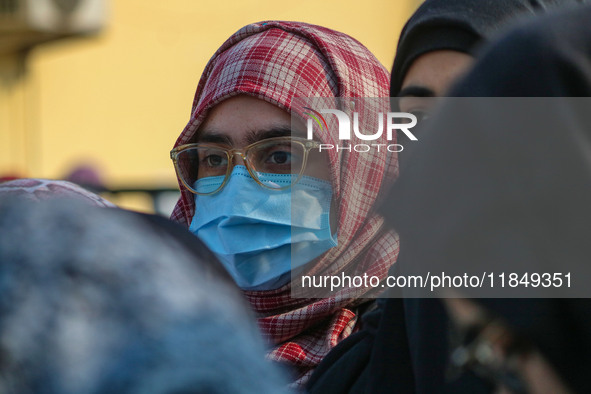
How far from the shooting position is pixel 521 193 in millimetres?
620

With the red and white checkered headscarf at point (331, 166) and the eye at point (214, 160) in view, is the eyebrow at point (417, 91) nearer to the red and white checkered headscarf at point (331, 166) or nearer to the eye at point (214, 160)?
the red and white checkered headscarf at point (331, 166)

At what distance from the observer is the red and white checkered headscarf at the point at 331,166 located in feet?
5.46

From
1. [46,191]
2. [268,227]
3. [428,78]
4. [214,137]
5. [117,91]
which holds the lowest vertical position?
[268,227]

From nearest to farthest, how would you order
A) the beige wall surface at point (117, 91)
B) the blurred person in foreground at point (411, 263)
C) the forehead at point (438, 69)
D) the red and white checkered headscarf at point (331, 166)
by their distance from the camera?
the blurred person in foreground at point (411, 263) < the forehead at point (438, 69) < the red and white checkered headscarf at point (331, 166) < the beige wall surface at point (117, 91)

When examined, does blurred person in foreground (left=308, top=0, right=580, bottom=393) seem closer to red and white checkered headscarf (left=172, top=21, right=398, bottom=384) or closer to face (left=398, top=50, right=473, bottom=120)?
face (left=398, top=50, right=473, bottom=120)

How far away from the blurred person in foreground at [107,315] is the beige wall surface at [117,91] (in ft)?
19.4

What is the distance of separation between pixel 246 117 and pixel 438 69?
0.53 metres

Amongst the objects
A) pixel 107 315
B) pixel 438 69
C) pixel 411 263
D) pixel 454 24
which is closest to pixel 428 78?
pixel 438 69

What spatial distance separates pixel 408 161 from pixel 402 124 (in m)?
0.96

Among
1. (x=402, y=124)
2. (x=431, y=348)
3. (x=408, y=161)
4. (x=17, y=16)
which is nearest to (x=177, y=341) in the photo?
(x=408, y=161)

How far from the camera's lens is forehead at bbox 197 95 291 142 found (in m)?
1.79

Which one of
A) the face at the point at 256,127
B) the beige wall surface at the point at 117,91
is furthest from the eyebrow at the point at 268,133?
the beige wall surface at the point at 117,91

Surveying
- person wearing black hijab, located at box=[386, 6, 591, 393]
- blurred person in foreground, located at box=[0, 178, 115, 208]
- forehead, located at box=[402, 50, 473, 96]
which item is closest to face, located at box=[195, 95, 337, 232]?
forehead, located at box=[402, 50, 473, 96]
